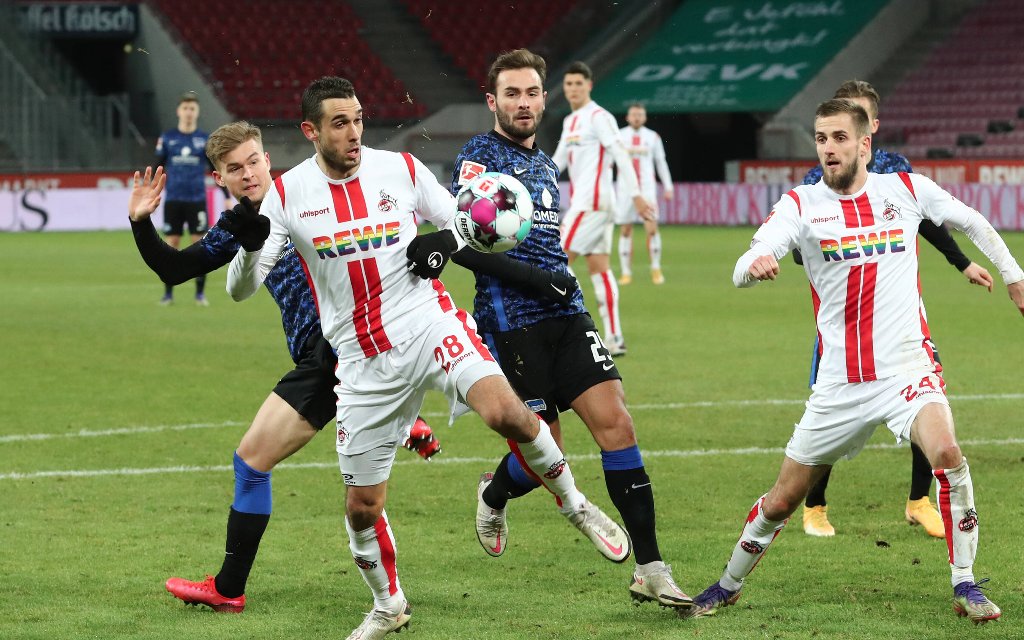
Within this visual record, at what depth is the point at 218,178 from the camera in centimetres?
603

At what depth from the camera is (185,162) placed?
17.8 meters

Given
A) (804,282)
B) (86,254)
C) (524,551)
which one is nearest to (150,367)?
(524,551)

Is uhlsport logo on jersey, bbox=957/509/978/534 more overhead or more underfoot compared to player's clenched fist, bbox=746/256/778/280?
more underfoot

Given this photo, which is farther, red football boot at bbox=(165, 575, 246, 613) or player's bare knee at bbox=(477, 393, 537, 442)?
red football boot at bbox=(165, 575, 246, 613)

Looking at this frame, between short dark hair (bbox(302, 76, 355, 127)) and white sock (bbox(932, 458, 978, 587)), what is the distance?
101 inches

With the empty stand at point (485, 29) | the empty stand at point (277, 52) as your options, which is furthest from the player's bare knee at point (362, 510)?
the empty stand at point (485, 29)

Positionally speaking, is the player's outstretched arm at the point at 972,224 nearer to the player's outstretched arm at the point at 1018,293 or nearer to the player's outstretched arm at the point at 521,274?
the player's outstretched arm at the point at 1018,293

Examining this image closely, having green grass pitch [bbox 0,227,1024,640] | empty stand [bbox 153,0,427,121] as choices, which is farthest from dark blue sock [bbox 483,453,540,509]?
empty stand [bbox 153,0,427,121]

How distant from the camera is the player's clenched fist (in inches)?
209

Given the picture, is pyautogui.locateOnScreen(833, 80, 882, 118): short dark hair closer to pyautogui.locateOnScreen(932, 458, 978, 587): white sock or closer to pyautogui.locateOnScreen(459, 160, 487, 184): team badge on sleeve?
pyautogui.locateOnScreen(459, 160, 487, 184): team badge on sleeve

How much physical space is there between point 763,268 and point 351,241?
150 centimetres

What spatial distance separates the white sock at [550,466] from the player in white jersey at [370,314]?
27 mm

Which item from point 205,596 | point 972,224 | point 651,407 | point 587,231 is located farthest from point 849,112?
point 587,231

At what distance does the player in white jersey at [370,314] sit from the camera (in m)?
5.46
